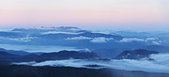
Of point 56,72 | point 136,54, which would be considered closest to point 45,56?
point 56,72

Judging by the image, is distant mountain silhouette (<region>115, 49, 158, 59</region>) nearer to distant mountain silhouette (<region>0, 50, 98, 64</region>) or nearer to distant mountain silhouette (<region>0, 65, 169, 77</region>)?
distant mountain silhouette (<region>0, 65, 169, 77</region>)

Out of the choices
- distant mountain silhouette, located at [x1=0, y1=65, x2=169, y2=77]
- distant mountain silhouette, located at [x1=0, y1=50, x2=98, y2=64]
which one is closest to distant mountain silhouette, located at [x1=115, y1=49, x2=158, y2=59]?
distant mountain silhouette, located at [x1=0, y1=65, x2=169, y2=77]

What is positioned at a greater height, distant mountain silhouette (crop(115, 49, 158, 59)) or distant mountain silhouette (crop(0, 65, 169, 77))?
distant mountain silhouette (crop(115, 49, 158, 59))

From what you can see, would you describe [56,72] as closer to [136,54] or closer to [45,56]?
[45,56]

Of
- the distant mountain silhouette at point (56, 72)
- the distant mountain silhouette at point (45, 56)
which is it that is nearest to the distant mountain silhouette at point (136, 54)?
the distant mountain silhouette at point (56, 72)

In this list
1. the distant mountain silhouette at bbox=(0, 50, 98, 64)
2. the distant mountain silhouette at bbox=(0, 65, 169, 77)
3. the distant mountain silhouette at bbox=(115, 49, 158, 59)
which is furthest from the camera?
the distant mountain silhouette at bbox=(115, 49, 158, 59)

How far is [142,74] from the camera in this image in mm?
56531

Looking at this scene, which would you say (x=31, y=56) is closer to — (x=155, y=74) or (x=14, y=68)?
(x=14, y=68)

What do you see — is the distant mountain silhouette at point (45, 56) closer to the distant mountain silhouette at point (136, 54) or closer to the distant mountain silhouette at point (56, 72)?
the distant mountain silhouette at point (56, 72)

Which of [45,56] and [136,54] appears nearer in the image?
[45,56]

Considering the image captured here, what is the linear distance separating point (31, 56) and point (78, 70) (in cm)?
1051

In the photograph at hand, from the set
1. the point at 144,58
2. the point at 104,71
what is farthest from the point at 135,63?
the point at 104,71

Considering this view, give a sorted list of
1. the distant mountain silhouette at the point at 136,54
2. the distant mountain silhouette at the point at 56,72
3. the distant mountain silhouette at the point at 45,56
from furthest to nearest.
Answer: the distant mountain silhouette at the point at 136,54 < the distant mountain silhouette at the point at 56,72 < the distant mountain silhouette at the point at 45,56

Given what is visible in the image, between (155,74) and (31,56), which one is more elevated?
(31,56)
